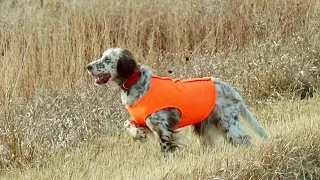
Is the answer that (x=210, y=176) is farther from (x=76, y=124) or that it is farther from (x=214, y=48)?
(x=214, y=48)

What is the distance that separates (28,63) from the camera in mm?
10219

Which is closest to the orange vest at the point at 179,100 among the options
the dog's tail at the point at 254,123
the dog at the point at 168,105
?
the dog at the point at 168,105

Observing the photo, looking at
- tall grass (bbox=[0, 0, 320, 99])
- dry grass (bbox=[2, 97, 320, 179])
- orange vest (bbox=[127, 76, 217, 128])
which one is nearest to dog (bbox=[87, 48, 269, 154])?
orange vest (bbox=[127, 76, 217, 128])

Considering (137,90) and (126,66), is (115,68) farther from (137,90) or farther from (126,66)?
(137,90)

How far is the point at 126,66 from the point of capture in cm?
710

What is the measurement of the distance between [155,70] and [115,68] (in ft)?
10.6

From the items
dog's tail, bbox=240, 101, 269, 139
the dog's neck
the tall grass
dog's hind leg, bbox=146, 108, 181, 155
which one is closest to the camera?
dog's hind leg, bbox=146, 108, 181, 155

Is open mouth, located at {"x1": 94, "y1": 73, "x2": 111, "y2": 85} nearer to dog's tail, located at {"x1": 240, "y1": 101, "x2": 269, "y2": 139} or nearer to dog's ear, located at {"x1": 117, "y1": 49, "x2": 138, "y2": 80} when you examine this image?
dog's ear, located at {"x1": 117, "y1": 49, "x2": 138, "y2": 80}

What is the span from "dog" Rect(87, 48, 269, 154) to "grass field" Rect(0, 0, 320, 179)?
0.80 ft

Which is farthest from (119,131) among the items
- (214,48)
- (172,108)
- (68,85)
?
(214,48)

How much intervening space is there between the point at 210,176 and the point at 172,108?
1357mm

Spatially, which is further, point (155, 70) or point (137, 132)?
point (155, 70)

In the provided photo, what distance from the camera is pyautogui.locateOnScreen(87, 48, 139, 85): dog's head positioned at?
7.10 metres

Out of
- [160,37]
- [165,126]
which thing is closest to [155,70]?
[160,37]
